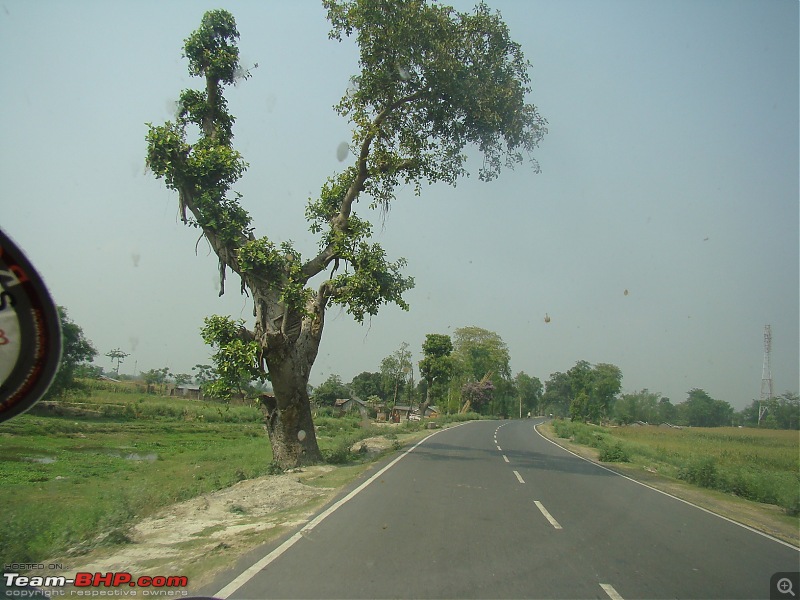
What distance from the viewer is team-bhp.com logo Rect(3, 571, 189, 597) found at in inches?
211

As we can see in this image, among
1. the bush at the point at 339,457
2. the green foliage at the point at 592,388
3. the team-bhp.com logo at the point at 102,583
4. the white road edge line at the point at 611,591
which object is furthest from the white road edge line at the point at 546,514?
the green foliage at the point at 592,388

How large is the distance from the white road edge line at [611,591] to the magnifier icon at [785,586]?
1.86 meters

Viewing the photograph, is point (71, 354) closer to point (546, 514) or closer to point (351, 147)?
point (351, 147)

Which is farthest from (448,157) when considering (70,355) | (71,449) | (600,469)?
(70,355)

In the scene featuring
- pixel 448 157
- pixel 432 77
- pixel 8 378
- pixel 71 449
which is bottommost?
pixel 71 449

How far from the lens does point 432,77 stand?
18375mm

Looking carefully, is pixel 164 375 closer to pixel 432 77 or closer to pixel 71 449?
pixel 71 449

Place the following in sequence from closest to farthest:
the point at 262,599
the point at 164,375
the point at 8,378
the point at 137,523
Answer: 1. the point at 8,378
2. the point at 262,599
3. the point at 137,523
4. the point at 164,375

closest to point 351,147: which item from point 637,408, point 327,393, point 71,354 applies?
point 71,354

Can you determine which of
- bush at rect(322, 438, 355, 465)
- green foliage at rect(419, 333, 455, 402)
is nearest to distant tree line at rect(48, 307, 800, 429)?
green foliage at rect(419, 333, 455, 402)

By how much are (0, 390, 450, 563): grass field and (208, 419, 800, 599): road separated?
2996mm

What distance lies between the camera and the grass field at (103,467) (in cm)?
820

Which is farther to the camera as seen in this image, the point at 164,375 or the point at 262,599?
the point at 164,375

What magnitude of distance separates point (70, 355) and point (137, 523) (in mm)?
33534
